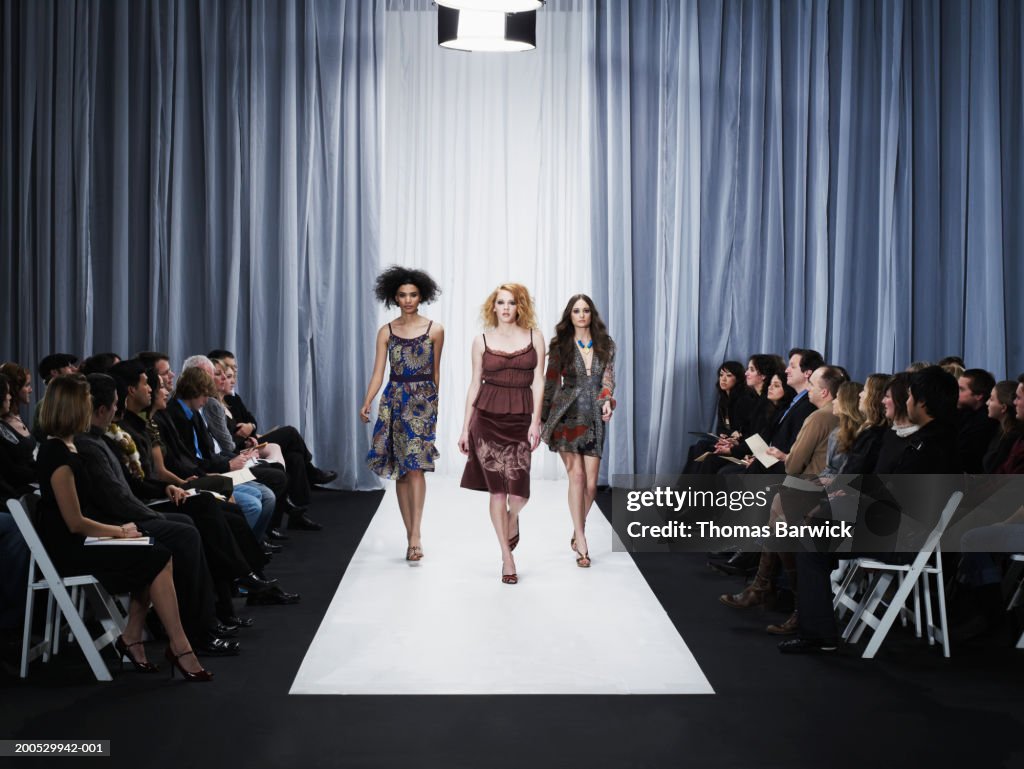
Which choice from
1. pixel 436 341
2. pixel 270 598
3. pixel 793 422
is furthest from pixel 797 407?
pixel 270 598

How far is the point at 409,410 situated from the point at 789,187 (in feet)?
14.0

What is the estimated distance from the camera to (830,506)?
474cm

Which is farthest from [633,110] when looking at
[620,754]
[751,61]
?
[620,754]

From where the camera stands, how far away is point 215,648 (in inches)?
173

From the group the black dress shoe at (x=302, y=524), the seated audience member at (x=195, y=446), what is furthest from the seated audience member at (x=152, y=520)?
the black dress shoe at (x=302, y=524)

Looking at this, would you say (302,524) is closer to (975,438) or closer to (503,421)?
(503,421)

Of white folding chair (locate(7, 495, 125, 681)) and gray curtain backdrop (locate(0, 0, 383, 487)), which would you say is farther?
gray curtain backdrop (locate(0, 0, 383, 487))

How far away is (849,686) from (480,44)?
4402 mm

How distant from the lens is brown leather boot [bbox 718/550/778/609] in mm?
5203

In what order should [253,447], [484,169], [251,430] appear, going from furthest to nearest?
→ [484,169] → [251,430] → [253,447]

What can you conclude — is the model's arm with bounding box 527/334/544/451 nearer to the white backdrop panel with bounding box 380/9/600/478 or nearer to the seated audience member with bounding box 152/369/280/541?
the seated audience member with bounding box 152/369/280/541

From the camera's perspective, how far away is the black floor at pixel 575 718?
11.2 ft

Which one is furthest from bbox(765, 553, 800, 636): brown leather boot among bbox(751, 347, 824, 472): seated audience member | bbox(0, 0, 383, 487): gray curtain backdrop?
bbox(0, 0, 383, 487): gray curtain backdrop

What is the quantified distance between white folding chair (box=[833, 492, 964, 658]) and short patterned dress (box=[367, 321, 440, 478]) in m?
2.22
